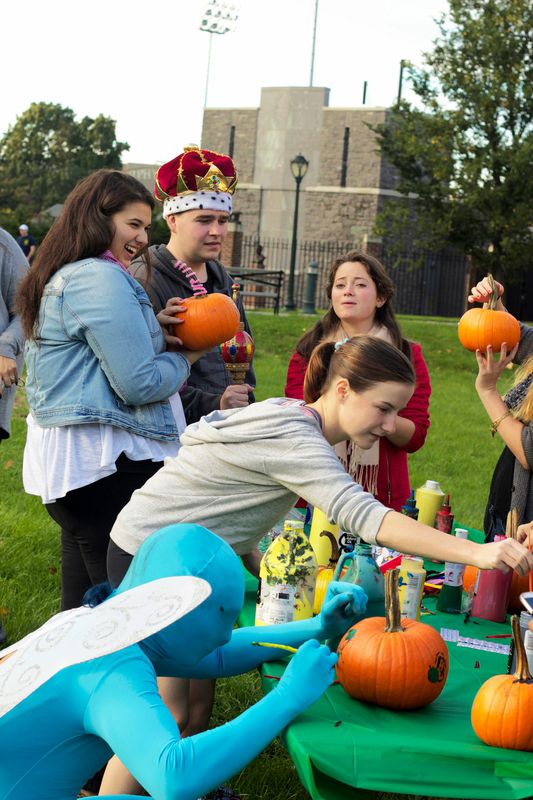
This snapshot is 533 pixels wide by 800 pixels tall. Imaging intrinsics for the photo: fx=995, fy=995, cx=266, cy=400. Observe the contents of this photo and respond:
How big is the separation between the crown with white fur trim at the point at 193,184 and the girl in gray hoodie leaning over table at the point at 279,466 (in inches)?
50.4

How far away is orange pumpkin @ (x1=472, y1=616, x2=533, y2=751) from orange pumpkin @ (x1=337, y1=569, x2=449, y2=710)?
150 millimetres

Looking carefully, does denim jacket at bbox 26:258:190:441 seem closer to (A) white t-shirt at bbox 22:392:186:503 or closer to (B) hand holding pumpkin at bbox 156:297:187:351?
(A) white t-shirt at bbox 22:392:186:503

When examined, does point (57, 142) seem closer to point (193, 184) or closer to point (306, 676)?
point (193, 184)

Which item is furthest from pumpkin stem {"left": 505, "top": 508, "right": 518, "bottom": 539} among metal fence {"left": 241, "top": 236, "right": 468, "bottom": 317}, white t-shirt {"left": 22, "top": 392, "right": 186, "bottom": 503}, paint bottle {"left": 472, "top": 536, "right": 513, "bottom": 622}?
metal fence {"left": 241, "top": 236, "right": 468, "bottom": 317}

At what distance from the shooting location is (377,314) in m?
4.62

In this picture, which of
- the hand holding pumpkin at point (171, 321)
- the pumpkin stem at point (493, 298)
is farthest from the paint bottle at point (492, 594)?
the pumpkin stem at point (493, 298)

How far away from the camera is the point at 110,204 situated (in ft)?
11.1

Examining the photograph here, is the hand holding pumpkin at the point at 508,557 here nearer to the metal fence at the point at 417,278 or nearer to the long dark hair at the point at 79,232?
the long dark hair at the point at 79,232

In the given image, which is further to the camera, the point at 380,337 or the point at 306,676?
Answer: the point at 380,337

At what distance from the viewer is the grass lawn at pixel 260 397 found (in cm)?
439

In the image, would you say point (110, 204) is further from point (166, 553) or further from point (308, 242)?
point (308, 242)

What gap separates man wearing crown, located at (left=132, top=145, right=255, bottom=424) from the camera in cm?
398

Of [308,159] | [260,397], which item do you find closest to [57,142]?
[308,159]

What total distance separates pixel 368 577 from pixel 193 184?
193cm
